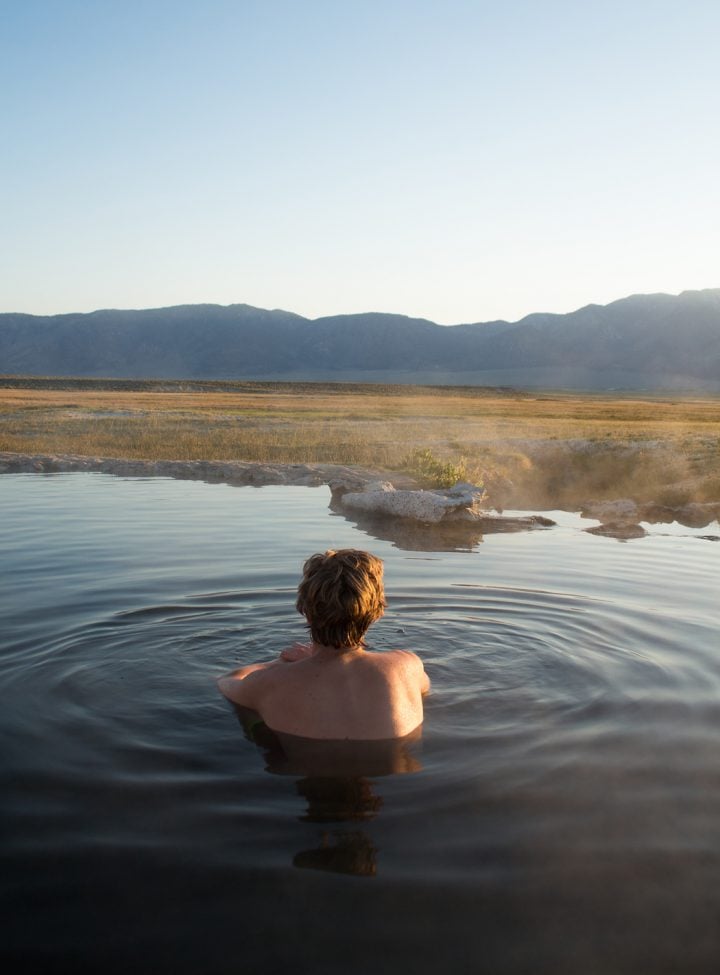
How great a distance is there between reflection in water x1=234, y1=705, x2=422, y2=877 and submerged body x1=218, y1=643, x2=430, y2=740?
0.06 metres

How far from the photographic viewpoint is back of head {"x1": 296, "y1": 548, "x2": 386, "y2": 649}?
15.4 feet

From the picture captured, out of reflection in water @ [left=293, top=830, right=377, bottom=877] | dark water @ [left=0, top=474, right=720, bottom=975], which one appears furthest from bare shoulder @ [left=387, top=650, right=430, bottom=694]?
reflection in water @ [left=293, top=830, right=377, bottom=877]

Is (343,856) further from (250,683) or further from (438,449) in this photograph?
(438,449)

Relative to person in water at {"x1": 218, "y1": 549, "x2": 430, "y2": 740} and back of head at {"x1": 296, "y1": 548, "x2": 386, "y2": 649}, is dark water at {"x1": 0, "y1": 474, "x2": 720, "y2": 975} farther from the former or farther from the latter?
back of head at {"x1": 296, "y1": 548, "x2": 386, "y2": 649}

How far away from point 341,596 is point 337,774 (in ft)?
3.26

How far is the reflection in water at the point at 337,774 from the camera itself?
13.3ft

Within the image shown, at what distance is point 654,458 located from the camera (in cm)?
2278

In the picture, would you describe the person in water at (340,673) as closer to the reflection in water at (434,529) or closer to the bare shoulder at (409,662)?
the bare shoulder at (409,662)

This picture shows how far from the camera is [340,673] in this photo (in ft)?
16.4

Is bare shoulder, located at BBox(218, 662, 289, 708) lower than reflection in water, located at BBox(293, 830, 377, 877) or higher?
higher

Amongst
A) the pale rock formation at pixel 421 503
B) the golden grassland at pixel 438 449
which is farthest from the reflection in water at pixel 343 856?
the golden grassland at pixel 438 449

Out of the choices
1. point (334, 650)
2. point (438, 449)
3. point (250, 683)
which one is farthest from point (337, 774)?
point (438, 449)

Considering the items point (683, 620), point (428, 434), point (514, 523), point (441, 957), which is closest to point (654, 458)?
point (514, 523)

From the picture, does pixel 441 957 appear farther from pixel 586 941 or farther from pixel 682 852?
pixel 682 852
